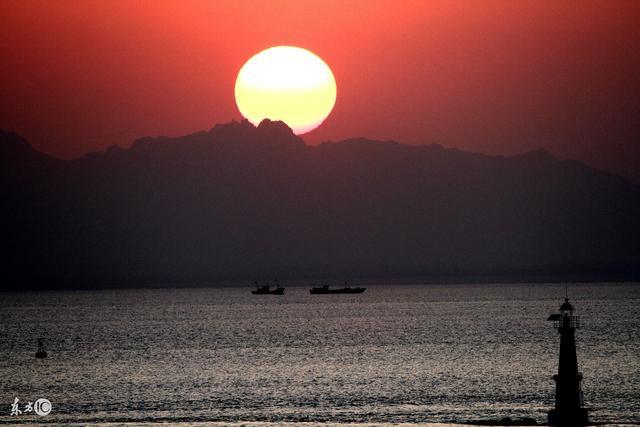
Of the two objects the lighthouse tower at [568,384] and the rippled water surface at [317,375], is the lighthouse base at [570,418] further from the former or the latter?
the rippled water surface at [317,375]

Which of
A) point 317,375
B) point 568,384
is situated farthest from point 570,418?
point 317,375

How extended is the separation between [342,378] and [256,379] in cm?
731

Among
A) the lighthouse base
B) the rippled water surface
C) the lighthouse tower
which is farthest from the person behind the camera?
the rippled water surface

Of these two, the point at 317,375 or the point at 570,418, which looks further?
the point at 317,375

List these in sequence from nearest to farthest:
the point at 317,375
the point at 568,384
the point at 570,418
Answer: the point at 568,384, the point at 570,418, the point at 317,375

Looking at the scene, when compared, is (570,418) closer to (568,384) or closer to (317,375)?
(568,384)

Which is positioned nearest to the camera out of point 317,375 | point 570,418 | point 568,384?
point 568,384

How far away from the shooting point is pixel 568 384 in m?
55.0

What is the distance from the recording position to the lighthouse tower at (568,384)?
54.6m

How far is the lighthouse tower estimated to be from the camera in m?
54.6

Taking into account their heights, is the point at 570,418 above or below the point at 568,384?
below

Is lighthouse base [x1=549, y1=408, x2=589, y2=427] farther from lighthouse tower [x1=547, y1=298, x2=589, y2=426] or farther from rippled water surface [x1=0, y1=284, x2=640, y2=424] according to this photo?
rippled water surface [x1=0, y1=284, x2=640, y2=424]

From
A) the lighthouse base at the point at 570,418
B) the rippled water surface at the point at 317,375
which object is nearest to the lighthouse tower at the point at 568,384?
the lighthouse base at the point at 570,418

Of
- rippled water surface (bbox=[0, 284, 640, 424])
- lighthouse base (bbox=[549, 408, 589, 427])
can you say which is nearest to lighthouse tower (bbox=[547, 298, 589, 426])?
lighthouse base (bbox=[549, 408, 589, 427])
